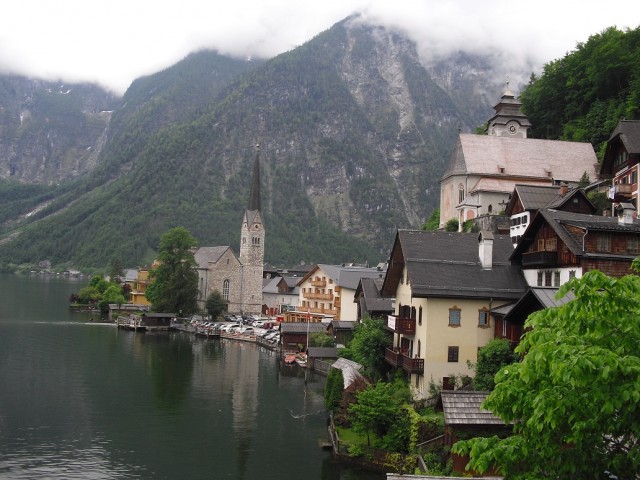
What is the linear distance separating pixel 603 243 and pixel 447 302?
349 inches

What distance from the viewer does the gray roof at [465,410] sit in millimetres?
24859

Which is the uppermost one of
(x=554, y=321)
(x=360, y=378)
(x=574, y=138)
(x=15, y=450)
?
(x=574, y=138)

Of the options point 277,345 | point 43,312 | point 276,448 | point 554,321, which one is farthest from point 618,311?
point 43,312

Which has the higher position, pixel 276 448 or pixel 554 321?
pixel 554 321

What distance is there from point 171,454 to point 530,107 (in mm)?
78615

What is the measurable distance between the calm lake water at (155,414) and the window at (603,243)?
573 inches

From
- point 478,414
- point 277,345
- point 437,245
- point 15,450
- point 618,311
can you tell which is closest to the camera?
point 618,311

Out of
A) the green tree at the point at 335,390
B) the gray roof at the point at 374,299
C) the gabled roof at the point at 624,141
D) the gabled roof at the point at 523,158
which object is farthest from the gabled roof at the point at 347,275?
the green tree at the point at 335,390

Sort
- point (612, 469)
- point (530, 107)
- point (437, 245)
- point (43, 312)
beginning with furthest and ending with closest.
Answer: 1. point (43, 312)
2. point (530, 107)
3. point (437, 245)
4. point (612, 469)

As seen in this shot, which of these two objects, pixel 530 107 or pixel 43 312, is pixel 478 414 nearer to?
pixel 530 107

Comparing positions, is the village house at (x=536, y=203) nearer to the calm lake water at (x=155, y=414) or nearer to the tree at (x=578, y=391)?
the calm lake water at (x=155, y=414)

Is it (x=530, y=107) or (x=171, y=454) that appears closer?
(x=171, y=454)

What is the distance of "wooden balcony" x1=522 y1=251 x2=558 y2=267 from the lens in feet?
107

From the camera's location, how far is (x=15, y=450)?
111 feet
